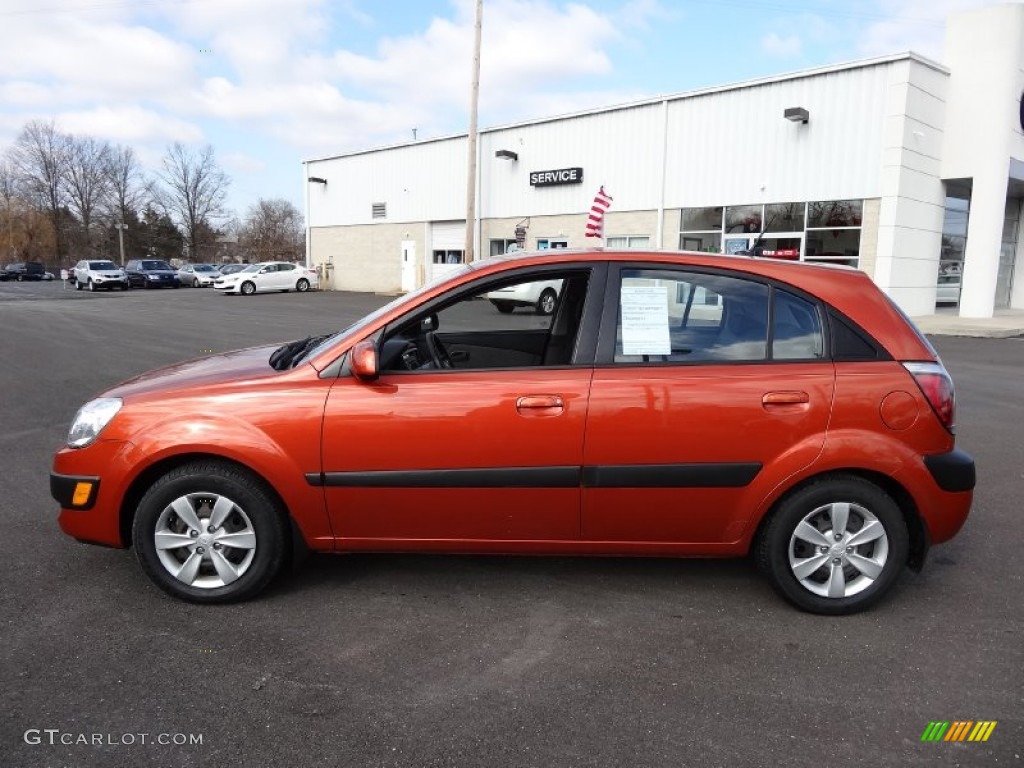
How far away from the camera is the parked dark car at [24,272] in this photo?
53.8m

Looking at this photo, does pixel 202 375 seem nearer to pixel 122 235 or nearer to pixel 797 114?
pixel 797 114

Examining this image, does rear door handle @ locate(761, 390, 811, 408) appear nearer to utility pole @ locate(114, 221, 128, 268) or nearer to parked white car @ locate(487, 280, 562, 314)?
parked white car @ locate(487, 280, 562, 314)

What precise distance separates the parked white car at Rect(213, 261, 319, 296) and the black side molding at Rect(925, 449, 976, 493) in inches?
1290

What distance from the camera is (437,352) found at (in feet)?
13.5

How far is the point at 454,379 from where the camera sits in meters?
3.21

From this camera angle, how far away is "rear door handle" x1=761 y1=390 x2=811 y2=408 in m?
3.13

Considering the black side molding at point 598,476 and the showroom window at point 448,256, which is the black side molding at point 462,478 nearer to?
the black side molding at point 598,476

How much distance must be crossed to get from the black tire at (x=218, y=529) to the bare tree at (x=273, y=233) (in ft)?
256

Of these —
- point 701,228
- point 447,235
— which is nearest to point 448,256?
point 447,235

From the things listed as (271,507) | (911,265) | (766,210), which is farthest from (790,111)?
(271,507)

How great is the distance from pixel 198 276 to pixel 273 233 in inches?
1506

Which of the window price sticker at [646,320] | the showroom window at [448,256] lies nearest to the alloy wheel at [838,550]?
the window price sticker at [646,320]

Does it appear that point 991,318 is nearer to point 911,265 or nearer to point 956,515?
point 911,265
